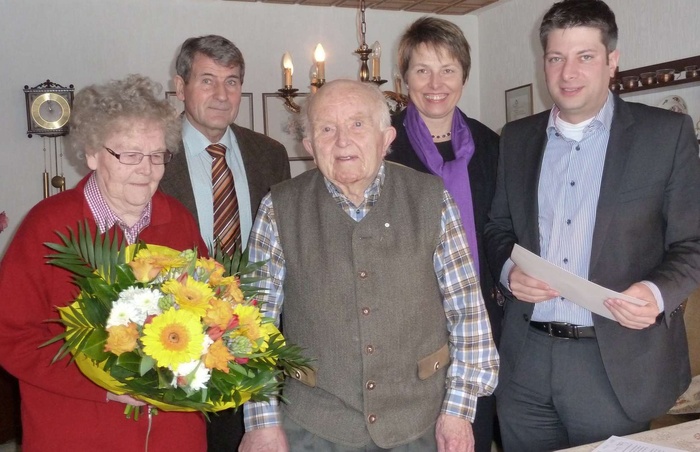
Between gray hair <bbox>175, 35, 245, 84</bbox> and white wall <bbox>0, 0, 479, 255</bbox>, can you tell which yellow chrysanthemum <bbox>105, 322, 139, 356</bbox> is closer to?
gray hair <bbox>175, 35, 245, 84</bbox>

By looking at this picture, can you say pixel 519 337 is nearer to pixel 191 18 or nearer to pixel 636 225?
pixel 636 225

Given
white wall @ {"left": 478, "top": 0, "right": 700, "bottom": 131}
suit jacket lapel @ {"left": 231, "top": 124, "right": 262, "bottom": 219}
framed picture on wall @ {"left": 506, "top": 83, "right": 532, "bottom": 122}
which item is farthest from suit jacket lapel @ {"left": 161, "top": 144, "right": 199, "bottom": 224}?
framed picture on wall @ {"left": 506, "top": 83, "right": 532, "bottom": 122}

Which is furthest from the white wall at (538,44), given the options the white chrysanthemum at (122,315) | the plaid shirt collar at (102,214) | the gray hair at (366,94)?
the white chrysanthemum at (122,315)

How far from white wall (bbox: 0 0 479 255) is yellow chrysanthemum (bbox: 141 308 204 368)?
380 cm

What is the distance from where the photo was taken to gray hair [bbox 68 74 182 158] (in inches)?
69.7

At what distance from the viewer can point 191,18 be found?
4992 mm

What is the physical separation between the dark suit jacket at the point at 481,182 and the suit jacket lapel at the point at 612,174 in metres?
0.47

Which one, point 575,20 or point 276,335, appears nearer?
point 276,335

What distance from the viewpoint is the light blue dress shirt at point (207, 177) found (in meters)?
2.48

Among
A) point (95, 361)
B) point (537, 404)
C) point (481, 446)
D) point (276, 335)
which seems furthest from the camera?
point (481, 446)

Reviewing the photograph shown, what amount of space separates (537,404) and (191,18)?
156 inches

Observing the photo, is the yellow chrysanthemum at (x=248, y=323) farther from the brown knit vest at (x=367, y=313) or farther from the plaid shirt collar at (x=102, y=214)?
the plaid shirt collar at (x=102, y=214)

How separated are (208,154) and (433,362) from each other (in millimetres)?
1255

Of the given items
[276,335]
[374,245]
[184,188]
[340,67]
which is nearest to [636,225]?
[374,245]
